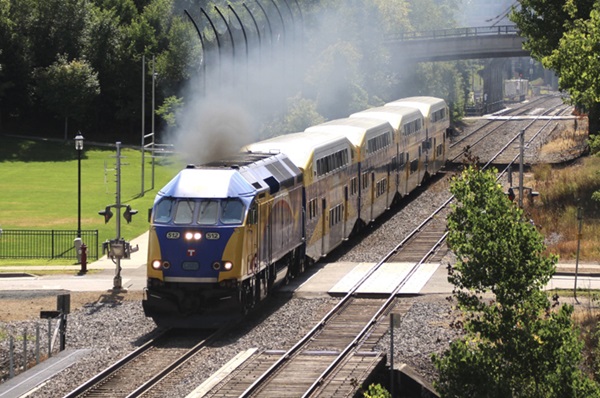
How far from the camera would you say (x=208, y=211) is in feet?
104

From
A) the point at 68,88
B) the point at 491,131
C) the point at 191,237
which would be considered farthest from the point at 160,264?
the point at 68,88

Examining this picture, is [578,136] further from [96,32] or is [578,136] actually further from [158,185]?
[96,32]

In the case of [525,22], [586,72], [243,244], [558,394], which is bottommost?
[558,394]

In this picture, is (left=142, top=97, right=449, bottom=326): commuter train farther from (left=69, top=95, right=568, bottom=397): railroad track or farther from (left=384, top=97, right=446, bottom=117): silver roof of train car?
(left=384, top=97, right=446, bottom=117): silver roof of train car

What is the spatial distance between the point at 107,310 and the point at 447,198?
27.3m

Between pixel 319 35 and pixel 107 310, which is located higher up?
pixel 319 35

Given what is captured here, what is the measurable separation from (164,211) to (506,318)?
456 inches

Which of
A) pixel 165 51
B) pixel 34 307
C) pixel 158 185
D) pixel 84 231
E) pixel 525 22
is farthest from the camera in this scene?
pixel 165 51

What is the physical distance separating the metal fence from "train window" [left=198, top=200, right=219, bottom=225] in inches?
718

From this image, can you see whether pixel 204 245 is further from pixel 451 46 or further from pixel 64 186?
pixel 451 46

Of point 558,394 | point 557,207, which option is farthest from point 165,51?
point 558,394

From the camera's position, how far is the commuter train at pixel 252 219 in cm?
3138

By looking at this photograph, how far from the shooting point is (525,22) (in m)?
57.7

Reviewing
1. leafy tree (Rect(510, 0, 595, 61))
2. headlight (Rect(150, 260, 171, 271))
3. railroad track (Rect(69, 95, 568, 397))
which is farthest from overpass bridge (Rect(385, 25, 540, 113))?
headlight (Rect(150, 260, 171, 271))
